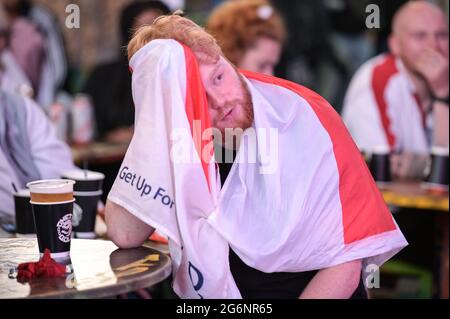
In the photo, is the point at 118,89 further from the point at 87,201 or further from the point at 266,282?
the point at 266,282

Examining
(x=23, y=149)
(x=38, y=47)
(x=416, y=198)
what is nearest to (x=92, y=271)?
(x=23, y=149)

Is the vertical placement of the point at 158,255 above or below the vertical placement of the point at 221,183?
below

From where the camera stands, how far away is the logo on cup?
221 cm

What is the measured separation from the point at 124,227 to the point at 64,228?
6.3 inches

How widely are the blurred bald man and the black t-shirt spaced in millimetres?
2167

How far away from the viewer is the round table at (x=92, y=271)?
75.7 inches

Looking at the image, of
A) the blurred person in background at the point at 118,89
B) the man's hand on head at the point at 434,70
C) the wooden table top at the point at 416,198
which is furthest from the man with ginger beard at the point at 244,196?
the blurred person in background at the point at 118,89

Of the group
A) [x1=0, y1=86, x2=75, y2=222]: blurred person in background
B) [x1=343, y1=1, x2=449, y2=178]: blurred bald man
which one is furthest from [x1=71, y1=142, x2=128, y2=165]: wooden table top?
[x1=0, y1=86, x2=75, y2=222]: blurred person in background

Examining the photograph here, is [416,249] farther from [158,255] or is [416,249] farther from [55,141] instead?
[158,255]
